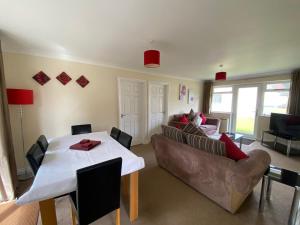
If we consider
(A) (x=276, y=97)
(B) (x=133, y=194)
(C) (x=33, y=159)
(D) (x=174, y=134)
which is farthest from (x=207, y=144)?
(A) (x=276, y=97)

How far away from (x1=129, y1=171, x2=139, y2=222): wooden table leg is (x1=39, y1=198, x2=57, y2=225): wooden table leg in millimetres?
742

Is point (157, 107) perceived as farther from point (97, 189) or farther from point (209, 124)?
point (97, 189)

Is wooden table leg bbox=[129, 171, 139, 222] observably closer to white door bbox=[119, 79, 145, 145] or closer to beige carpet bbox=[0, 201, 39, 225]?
beige carpet bbox=[0, 201, 39, 225]

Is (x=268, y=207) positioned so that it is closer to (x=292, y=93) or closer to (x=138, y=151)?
(x=138, y=151)

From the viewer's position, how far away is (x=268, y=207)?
1.79 m

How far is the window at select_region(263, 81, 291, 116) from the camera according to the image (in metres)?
4.25

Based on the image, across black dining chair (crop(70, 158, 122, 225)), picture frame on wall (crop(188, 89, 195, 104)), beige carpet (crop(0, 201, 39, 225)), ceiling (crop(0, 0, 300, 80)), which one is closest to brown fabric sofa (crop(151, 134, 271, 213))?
black dining chair (crop(70, 158, 122, 225))

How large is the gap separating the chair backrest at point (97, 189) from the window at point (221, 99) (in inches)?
226

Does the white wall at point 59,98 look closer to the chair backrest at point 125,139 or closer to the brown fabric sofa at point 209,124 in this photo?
the chair backrest at point 125,139

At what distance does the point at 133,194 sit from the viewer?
1.55 meters

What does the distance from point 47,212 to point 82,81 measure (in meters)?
2.57

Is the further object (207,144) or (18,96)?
(18,96)

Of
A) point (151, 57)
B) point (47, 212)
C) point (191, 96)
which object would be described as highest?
point (151, 57)

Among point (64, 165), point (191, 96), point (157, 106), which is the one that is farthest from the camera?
point (191, 96)
